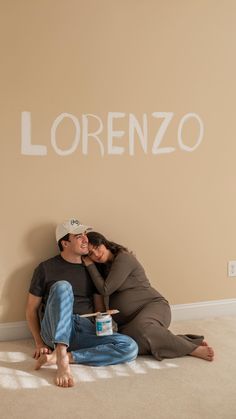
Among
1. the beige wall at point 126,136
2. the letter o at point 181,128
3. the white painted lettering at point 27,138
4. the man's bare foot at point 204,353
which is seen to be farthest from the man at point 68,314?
the letter o at point 181,128

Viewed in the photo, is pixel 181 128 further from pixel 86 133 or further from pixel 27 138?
pixel 27 138

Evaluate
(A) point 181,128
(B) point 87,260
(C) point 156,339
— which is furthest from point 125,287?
(A) point 181,128

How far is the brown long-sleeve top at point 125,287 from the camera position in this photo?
3061mm

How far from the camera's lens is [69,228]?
10.1ft

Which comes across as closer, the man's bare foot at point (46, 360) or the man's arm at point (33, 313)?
the man's bare foot at point (46, 360)

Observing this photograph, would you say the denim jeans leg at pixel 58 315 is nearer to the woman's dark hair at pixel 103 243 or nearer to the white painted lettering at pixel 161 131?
the woman's dark hair at pixel 103 243

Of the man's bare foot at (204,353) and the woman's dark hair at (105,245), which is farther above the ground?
the woman's dark hair at (105,245)

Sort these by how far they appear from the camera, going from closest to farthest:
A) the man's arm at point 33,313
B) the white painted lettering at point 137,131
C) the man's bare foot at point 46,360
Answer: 1. the man's bare foot at point 46,360
2. the man's arm at point 33,313
3. the white painted lettering at point 137,131

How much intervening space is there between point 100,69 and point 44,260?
1108 mm

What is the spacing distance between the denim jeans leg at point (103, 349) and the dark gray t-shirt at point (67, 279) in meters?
0.28

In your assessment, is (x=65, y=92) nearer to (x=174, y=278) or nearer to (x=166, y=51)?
(x=166, y=51)

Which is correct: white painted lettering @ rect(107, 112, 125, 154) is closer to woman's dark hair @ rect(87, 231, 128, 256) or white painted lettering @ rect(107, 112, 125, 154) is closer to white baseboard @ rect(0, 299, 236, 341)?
woman's dark hair @ rect(87, 231, 128, 256)

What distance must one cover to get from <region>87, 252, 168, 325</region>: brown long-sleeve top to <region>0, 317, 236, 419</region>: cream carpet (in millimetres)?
308

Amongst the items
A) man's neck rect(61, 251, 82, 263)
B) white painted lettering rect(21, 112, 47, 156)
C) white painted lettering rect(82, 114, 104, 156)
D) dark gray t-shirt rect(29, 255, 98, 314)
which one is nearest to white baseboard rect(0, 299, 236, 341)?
dark gray t-shirt rect(29, 255, 98, 314)
